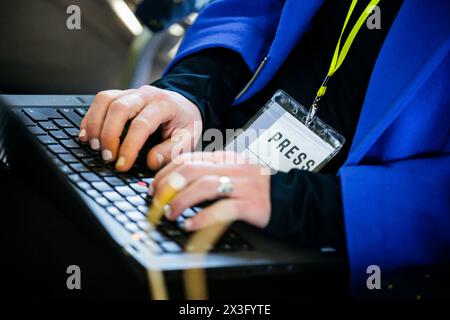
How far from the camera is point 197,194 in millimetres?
835

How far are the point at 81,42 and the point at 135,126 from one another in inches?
45.5

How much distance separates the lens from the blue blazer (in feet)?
2.97

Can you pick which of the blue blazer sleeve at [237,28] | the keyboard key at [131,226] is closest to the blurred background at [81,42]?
the blue blazer sleeve at [237,28]

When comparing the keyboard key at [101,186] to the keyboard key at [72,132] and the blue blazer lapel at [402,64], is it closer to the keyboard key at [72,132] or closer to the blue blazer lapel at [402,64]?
the keyboard key at [72,132]

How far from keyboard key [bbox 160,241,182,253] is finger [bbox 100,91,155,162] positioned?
0.22m

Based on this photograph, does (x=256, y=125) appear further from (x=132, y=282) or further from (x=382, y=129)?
(x=132, y=282)

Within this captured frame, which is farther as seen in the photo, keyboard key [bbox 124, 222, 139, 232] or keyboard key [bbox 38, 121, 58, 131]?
keyboard key [bbox 38, 121, 58, 131]

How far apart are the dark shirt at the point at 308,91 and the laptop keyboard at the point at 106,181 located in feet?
0.31

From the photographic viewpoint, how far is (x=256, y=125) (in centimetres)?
115

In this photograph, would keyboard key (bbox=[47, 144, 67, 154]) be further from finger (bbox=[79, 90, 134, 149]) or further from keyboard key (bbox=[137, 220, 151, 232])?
keyboard key (bbox=[137, 220, 151, 232])

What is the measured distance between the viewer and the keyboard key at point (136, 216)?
0.83 metres

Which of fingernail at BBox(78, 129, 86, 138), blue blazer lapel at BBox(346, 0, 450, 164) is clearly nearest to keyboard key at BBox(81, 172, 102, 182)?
fingernail at BBox(78, 129, 86, 138)

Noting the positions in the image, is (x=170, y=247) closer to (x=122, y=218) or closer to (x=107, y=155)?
(x=122, y=218)

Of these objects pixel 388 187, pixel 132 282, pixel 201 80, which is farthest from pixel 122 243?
pixel 201 80
